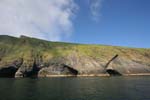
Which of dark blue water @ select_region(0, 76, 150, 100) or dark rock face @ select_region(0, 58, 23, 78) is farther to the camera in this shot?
dark rock face @ select_region(0, 58, 23, 78)

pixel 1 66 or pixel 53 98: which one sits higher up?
pixel 1 66

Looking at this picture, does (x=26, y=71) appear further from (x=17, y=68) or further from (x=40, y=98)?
(x=40, y=98)

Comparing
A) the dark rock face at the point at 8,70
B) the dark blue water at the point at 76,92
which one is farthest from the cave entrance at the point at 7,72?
the dark blue water at the point at 76,92

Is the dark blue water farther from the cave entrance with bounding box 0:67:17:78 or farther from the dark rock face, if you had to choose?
the cave entrance with bounding box 0:67:17:78

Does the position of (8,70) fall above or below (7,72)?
above

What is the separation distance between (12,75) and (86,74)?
194ft

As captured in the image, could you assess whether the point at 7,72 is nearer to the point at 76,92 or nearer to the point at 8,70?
the point at 8,70

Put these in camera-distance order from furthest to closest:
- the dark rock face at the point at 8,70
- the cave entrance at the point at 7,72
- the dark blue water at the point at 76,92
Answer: the cave entrance at the point at 7,72, the dark rock face at the point at 8,70, the dark blue water at the point at 76,92

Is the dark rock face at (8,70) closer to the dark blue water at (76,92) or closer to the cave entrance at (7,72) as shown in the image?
the cave entrance at (7,72)

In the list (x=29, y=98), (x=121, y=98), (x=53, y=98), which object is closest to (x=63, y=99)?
(x=53, y=98)

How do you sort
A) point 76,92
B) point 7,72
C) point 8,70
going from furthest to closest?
point 7,72 → point 8,70 → point 76,92

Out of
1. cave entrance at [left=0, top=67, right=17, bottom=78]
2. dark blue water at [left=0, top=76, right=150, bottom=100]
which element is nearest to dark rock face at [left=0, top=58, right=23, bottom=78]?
cave entrance at [left=0, top=67, right=17, bottom=78]

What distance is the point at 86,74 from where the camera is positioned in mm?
199750

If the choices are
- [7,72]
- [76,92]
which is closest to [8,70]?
[7,72]
